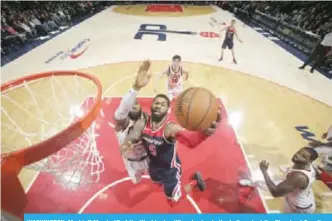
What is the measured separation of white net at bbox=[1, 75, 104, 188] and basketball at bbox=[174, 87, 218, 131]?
1327mm

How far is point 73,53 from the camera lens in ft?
30.3

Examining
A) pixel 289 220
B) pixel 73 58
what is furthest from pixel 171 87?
pixel 73 58

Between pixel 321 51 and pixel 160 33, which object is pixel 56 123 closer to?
pixel 321 51

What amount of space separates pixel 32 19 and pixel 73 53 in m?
3.69

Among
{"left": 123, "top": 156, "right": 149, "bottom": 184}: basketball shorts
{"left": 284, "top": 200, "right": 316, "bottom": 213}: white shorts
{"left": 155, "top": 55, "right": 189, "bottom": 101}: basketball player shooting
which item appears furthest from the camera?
{"left": 155, "top": 55, "right": 189, "bottom": 101}: basketball player shooting

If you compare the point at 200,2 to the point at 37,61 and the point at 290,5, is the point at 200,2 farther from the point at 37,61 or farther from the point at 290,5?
the point at 37,61

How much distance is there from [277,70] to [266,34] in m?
5.41

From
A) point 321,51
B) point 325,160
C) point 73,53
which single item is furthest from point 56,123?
point 321,51

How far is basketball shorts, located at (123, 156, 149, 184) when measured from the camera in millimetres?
3274

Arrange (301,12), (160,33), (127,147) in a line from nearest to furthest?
(127,147) → (160,33) → (301,12)

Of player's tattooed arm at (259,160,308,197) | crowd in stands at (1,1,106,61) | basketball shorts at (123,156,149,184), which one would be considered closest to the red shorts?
player's tattooed arm at (259,160,308,197)

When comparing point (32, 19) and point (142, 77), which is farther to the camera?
point (32, 19)

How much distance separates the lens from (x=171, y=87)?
559cm

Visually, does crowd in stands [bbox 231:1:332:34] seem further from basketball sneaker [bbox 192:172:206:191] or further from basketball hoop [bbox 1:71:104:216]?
basketball hoop [bbox 1:71:104:216]
